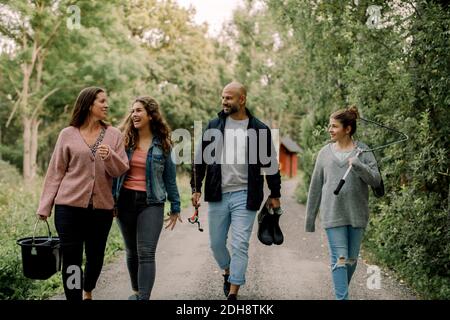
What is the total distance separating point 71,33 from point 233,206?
18865 millimetres

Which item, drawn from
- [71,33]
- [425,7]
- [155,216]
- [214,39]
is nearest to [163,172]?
[155,216]

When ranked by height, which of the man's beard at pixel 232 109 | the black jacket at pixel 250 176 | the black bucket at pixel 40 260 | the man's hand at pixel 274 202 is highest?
the man's beard at pixel 232 109

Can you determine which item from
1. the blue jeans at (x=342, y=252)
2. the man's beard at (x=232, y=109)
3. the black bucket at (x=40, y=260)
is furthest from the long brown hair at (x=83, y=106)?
the blue jeans at (x=342, y=252)

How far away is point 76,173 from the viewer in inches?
173

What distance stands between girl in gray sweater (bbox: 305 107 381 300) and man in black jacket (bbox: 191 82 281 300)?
0.65m

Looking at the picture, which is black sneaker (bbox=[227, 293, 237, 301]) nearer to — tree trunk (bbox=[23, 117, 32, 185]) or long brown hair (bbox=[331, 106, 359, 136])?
long brown hair (bbox=[331, 106, 359, 136])

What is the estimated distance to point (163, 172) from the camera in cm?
484

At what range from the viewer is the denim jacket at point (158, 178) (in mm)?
4602

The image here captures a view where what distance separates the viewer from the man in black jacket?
5.07m

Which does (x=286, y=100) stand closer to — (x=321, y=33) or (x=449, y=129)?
(x=321, y=33)

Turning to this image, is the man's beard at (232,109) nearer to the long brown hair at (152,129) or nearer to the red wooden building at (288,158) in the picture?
the long brown hair at (152,129)

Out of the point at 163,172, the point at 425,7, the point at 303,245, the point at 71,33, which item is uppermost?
the point at 71,33

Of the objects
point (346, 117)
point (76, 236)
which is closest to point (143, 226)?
point (76, 236)

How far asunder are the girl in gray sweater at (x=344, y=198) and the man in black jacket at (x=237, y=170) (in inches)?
25.5
